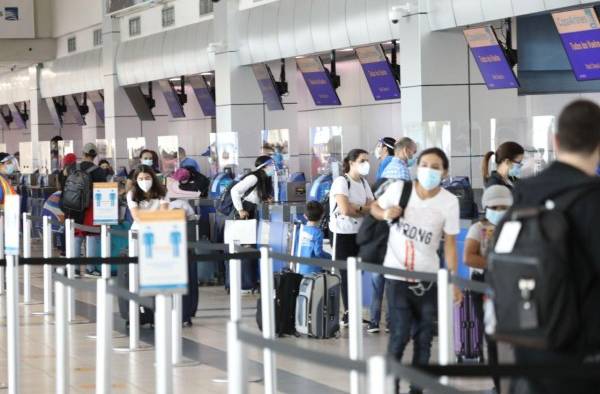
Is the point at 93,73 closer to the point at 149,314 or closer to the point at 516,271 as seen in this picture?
the point at 149,314

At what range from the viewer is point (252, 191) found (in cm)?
1602

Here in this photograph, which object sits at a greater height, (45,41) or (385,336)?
(45,41)

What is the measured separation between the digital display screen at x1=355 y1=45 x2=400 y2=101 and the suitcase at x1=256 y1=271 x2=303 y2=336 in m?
9.77

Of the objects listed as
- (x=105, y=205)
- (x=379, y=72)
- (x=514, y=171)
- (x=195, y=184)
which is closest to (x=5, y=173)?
(x=195, y=184)

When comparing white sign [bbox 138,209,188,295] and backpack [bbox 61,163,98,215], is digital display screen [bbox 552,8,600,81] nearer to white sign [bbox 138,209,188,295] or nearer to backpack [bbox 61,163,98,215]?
backpack [bbox 61,163,98,215]

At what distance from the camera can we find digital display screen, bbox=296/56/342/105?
24614 millimetres

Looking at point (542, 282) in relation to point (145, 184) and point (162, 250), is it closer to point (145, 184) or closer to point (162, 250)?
point (162, 250)

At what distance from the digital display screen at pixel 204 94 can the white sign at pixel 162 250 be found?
23710 millimetres

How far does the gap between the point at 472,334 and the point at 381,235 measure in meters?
1.19

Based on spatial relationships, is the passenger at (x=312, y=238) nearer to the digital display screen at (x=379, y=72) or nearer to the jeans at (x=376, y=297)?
the jeans at (x=376, y=297)

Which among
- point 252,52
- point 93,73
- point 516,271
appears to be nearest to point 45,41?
point 93,73

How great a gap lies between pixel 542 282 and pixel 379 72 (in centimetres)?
1782

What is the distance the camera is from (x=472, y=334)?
10297 millimetres

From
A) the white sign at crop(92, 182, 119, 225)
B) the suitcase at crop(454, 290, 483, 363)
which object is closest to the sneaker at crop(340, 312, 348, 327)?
the suitcase at crop(454, 290, 483, 363)
